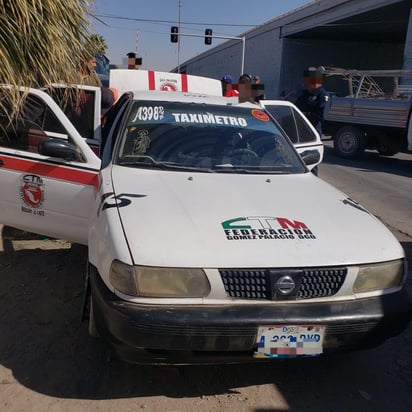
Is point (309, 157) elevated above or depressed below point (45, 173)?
above

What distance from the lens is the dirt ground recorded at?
251cm

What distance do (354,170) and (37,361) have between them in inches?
359

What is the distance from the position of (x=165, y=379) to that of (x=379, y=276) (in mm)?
1326

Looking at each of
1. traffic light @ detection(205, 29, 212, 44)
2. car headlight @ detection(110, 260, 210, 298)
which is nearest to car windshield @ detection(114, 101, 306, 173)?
car headlight @ detection(110, 260, 210, 298)

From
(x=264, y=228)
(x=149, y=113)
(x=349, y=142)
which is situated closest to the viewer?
(x=264, y=228)

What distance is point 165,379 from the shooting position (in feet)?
8.85

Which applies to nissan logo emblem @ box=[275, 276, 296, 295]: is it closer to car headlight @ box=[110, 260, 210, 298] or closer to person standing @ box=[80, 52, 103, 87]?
car headlight @ box=[110, 260, 210, 298]

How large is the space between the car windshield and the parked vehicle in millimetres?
7850

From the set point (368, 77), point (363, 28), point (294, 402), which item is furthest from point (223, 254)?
point (363, 28)

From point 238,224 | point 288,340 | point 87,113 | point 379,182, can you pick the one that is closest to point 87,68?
point 87,113

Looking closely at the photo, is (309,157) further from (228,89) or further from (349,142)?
(349,142)

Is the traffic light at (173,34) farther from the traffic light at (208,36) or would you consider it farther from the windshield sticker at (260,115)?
the windshield sticker at (260,115)

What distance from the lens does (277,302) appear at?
7.74 feet

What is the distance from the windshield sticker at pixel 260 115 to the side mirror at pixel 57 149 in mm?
1529
